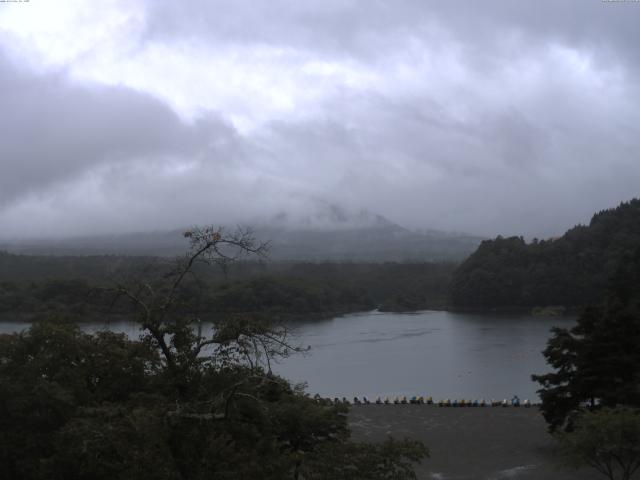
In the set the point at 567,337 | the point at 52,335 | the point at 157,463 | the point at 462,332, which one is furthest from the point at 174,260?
the point at 462,332

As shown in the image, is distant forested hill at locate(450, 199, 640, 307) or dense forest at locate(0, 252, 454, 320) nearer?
dense forest at locate(0, 252, 454, 320)

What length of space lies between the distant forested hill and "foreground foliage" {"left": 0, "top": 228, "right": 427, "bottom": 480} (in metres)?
49.1

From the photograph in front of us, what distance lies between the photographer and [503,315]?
51.5 meters

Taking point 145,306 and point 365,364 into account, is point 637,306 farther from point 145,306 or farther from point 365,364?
point 365,364

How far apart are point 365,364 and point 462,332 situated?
39.9 ft

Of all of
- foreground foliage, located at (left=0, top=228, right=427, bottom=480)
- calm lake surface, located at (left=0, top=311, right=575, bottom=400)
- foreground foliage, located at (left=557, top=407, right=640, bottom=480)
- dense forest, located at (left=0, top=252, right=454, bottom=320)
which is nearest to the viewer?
foreground foliage, located at (left=0, top=228, right=427, bottom=480)

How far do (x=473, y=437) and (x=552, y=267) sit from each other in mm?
42394

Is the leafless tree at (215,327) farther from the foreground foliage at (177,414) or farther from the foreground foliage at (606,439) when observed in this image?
the foreground foliage at (606,439)

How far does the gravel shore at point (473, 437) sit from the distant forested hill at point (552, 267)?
37.3 m

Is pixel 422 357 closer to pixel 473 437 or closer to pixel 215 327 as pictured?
pixel 473 437

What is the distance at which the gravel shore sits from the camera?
12.1 m

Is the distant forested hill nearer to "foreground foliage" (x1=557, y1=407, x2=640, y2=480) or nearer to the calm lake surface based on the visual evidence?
the calm lake surface

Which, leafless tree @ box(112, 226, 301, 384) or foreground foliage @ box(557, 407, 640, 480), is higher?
leafless tree @ box(112, 226, 301, 384)

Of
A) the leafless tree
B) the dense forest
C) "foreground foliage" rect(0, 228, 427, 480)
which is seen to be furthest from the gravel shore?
the dense forest
